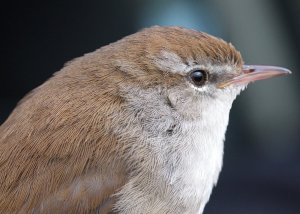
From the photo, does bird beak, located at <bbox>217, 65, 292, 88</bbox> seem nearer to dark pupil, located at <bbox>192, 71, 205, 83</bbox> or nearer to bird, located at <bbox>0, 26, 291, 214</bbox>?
bird, located at <bbox>0, 26, 291, 214</bbox>

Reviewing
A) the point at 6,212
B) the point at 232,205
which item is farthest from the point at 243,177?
the point at 6,212

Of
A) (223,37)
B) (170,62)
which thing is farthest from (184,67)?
(223,37)

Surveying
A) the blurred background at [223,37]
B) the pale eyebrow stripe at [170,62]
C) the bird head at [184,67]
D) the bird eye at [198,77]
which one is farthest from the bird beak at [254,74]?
the blurred background at [223,37]

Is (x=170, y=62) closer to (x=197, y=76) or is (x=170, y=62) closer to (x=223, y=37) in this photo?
(x=197, y=76)

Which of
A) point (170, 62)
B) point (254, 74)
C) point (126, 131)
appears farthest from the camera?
point (254, 74)

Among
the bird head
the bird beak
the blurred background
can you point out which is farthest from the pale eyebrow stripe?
the blurred background

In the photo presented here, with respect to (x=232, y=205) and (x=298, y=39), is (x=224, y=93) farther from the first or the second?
(x=298, y=39)
